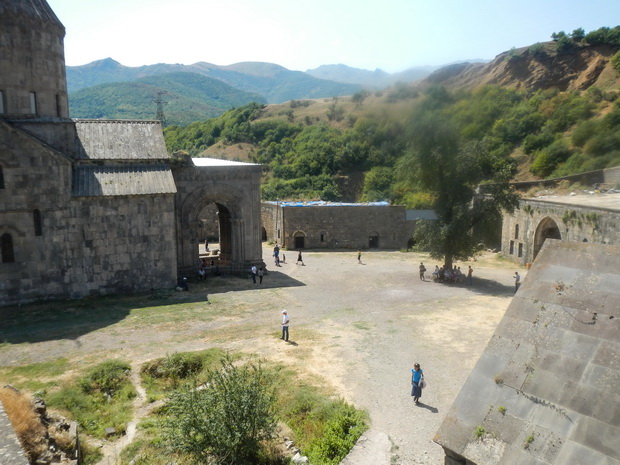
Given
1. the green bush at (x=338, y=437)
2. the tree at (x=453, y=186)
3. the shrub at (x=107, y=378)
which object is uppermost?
the tree at (x=453, y=186)

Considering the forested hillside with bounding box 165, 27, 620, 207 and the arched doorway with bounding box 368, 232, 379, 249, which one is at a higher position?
the forested hillside with bounding box 165, 27, 620, 207

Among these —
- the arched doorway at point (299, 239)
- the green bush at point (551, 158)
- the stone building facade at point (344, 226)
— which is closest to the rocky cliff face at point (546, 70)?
the green bush at point (551, 158)

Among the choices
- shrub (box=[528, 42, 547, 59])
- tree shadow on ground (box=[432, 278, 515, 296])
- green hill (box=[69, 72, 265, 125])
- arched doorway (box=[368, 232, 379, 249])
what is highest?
green hill (box=[69, 72, 265, 125])

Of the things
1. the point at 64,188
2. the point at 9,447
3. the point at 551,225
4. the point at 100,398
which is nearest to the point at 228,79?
the point at 551,225

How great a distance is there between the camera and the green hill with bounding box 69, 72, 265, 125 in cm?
9306

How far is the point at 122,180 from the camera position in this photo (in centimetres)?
1792

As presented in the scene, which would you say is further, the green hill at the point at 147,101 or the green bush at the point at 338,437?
the green hill at the point at 147,101

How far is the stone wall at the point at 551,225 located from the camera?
18.6m

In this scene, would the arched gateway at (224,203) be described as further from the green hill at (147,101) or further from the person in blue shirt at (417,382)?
the green hill at (147,101)

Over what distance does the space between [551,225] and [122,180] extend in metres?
19.9

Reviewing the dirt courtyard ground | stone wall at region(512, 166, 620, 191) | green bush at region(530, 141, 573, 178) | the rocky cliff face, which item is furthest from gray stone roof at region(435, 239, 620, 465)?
the rocky cliff face

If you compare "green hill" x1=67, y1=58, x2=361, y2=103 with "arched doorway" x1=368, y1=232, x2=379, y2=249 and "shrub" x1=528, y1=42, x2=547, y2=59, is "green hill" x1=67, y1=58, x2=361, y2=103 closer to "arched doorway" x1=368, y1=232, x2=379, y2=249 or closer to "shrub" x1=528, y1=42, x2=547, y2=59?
"shrub" x1=528, y1=42, x2=547, y2=59

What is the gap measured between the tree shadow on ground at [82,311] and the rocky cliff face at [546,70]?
3499 cm

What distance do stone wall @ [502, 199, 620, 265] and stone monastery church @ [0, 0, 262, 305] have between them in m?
16.9
